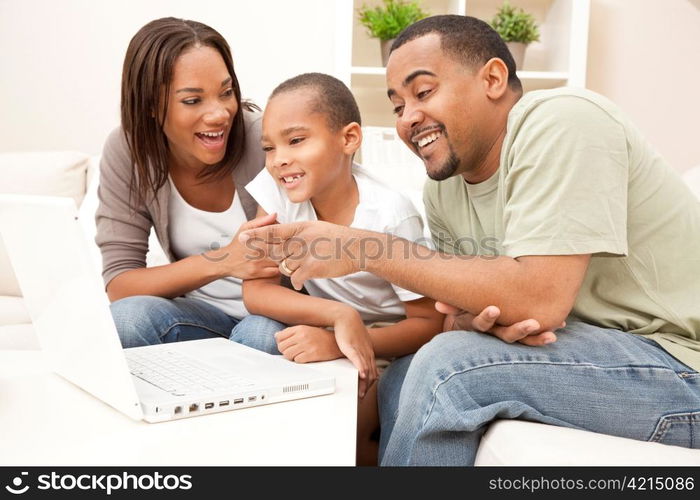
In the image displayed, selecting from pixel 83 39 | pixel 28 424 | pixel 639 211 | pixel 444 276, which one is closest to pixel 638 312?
pixel 639 211

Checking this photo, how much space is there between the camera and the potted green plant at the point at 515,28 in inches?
91.7

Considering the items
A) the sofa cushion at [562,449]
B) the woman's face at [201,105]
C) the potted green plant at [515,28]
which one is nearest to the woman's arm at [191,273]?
the woman's face at [201,105]

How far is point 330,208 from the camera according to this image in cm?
156

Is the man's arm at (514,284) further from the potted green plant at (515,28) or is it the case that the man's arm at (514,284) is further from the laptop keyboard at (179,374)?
the potted green plant at (515,28)

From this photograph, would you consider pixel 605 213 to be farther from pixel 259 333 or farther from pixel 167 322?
pixel 167 322

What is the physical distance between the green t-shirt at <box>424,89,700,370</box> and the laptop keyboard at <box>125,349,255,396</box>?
430 millimetres

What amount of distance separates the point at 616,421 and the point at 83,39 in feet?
7.34

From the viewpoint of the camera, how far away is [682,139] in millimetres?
2639

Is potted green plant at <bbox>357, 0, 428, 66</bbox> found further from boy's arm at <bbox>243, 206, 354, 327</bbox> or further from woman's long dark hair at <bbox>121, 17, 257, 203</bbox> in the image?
boy's arm at <bbox>243, 206, 354, 327</bbox>

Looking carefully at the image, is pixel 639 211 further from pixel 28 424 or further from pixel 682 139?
pixel 682 139

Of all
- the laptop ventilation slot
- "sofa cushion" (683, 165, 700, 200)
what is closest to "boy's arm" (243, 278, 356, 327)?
the laptop ventilation slot

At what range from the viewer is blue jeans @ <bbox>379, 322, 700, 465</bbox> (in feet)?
3.26

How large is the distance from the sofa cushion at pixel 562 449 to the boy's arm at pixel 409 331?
40cm

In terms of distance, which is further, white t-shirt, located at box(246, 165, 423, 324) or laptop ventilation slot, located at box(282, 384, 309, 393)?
white t-shirt, located at box(246, 165, 423, 324)
